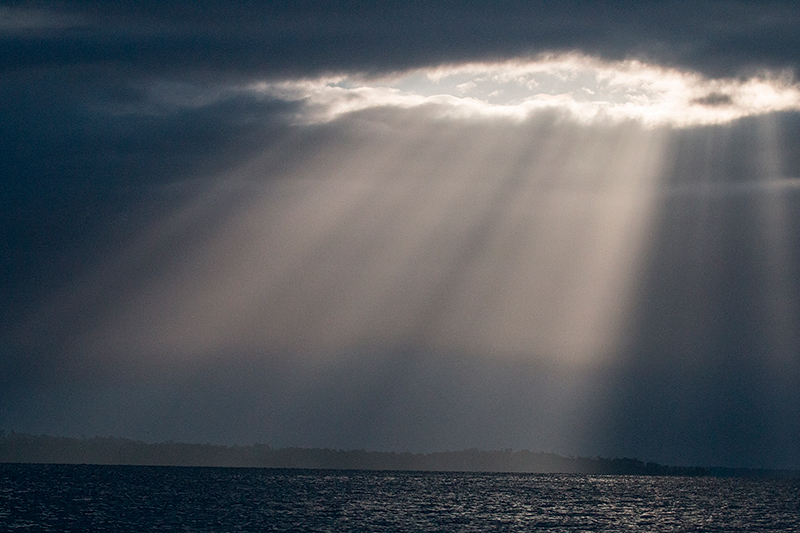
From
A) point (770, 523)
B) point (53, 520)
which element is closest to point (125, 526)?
point (53, 520)

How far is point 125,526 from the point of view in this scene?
109 m

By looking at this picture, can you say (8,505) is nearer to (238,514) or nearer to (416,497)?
(238,514)

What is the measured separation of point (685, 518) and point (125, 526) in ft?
316

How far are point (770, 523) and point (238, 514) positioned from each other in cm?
9241

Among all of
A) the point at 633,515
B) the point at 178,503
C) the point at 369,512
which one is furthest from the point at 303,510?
the point at 633,515

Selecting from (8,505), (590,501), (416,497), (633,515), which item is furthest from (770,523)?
(8,505)

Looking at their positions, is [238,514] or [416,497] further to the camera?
[416,497]

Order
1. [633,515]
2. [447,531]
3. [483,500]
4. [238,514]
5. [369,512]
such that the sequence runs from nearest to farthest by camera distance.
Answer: [447,531] < [238,514] < [369,512] < [633,515] < [483,500]

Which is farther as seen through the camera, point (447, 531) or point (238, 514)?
point (238, 514)

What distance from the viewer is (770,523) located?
14138 cm

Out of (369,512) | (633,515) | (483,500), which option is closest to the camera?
(369,512)

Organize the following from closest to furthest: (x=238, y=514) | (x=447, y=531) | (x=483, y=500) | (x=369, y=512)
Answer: (x=447, y=531)
(x=238, y=514)
(x=369, y=512)
(x=483, y=500)

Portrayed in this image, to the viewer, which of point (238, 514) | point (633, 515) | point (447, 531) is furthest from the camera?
point (633, 515)

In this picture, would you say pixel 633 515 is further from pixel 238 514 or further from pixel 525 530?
pixel 238 514
